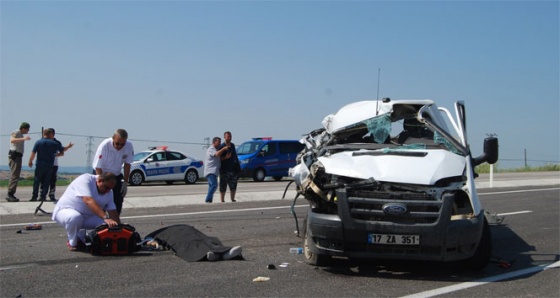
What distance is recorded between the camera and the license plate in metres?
6.06

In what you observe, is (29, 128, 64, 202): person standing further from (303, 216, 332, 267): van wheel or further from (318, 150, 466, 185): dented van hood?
(318, 150, 466, 185): dented van hood

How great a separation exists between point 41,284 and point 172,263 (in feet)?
4.99

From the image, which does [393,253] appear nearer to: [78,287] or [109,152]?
[78,287]

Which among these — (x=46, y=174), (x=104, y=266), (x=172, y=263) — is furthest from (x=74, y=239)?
(x=46, y=174)

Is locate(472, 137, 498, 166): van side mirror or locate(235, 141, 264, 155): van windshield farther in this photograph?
locate(235, 141, 264, 155): van windshield

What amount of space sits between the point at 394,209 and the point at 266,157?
22864 millimetres

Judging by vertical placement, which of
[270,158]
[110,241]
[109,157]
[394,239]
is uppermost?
[109,157]

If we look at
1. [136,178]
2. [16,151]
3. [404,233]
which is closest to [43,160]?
[16,151]

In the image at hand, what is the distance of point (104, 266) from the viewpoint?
22.4ft

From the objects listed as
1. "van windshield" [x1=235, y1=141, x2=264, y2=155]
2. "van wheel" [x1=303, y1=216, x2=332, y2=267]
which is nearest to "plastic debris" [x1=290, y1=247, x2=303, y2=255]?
"van wheel" [x1=303, y1=216, x2=332, y2=267]

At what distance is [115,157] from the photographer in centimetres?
921

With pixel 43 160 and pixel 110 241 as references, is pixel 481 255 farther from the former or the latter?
pixel 43 160

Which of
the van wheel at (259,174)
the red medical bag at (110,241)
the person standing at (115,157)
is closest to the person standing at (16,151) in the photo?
the person standing at (115,157)

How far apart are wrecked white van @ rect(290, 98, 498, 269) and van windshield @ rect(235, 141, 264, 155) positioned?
A: 21741mm
